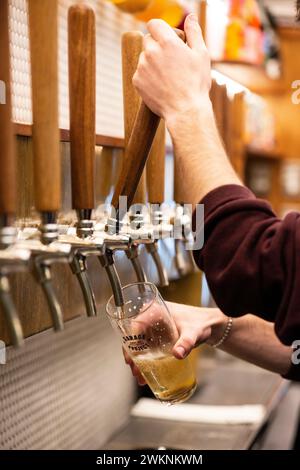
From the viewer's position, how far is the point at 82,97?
3.37 ft

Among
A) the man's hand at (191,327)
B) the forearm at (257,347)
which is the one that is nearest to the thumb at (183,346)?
the man's hand at (191,327)

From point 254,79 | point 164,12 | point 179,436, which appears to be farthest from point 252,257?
point 254,79

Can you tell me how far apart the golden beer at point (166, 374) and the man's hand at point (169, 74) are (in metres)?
0.43

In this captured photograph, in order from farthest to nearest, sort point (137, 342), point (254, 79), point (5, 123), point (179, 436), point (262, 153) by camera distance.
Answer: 1. point (262, 153)
2. point (254, 79)
3. point (179, 436)
4. point (137, 342)
5. point (5, 123)

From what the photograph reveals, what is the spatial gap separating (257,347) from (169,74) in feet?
2.75

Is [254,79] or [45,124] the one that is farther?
[254,79]

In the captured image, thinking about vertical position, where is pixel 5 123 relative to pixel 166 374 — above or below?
above

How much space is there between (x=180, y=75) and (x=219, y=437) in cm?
130

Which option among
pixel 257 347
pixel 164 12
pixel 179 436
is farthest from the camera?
pixel 179 436

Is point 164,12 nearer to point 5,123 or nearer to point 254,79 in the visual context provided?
point 5,123

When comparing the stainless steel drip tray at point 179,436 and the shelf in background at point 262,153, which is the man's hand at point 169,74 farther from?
the shelf in background at point 262,153

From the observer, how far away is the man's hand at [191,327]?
4.02 feet

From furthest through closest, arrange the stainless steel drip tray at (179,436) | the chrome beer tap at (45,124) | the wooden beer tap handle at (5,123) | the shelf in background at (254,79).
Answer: the shelf in background at (254,79), the stainless steel drip tray at (179,436), the chrome beer tap at (45,124), the wooden beer tap handle at (5,123)

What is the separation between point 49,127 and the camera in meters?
0.91
